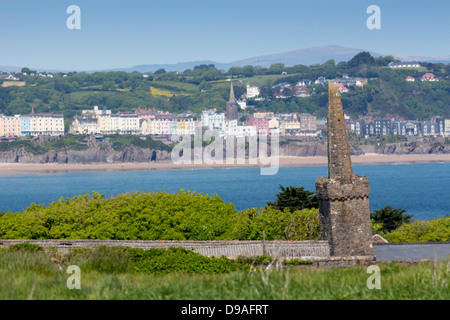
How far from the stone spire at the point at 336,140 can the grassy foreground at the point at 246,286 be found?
10.4 m

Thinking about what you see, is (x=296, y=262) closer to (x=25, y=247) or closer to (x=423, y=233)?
(x=25, y=247)

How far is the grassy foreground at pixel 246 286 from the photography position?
13539mm

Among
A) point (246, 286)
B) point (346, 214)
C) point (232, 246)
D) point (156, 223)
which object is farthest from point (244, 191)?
point (246, 286)

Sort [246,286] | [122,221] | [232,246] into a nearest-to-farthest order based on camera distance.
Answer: [246,286]
[232,246]
[122,221]

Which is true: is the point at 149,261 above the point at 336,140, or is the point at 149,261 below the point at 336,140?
below

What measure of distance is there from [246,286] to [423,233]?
33009mm

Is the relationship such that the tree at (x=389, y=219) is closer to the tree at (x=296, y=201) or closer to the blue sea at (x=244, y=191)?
the tree at (x=296, y=201)

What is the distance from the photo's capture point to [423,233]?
44656mm

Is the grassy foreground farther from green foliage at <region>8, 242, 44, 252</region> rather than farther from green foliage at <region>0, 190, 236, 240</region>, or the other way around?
green foliage at <region>0, 190, 236, 240</region>

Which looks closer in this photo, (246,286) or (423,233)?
(246,286)

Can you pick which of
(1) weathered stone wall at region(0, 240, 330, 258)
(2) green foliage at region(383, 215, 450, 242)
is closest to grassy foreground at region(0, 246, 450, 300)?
(1) weathered stone wall at region(0, 240, 330, 258)

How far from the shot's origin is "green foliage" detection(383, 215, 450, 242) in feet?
132

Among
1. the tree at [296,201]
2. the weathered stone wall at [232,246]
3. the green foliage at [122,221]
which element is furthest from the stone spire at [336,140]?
the tree at [296,201]

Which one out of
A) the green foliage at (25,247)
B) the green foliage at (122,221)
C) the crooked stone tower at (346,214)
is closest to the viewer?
the green foliage at (25,247)
